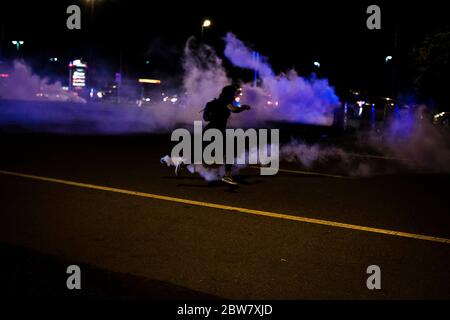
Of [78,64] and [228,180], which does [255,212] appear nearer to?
[228,180]

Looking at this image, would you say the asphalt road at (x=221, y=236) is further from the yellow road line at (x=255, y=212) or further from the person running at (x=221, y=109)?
the person running at (x=221, y=109)

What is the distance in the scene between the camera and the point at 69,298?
14.3ft

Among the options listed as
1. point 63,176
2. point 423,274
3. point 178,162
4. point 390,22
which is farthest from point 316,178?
point 390,22

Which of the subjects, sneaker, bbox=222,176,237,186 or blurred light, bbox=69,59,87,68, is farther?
blurred light, bbox=69,59,87,68

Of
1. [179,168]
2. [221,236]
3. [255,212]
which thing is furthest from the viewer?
[179,168]

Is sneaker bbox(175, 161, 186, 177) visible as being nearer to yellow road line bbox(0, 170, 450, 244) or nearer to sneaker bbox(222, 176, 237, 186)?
sneaker bbox(222, 176, 237, 186)

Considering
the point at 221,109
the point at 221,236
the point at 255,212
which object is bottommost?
the point at 221,236

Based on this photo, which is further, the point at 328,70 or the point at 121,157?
the point at 328,70

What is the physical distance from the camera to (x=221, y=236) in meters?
6.37

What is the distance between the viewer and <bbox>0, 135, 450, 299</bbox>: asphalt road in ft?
15.7

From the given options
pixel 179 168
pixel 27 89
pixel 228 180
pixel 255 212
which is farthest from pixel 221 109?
pixel 27 89

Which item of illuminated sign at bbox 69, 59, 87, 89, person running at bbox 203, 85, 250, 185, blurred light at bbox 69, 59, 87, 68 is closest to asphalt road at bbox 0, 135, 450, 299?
person running at bbox 203, 85, 250, 185
